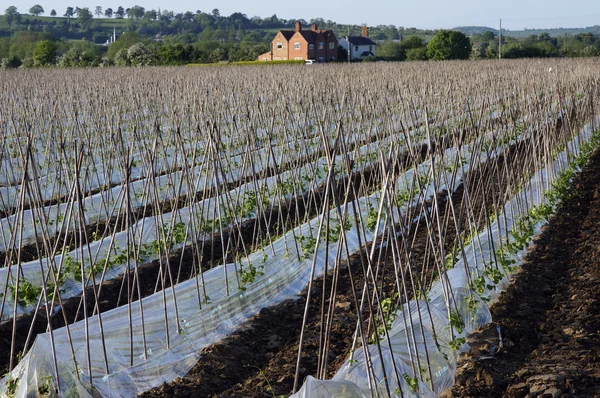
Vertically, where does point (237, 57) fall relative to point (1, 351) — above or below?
above

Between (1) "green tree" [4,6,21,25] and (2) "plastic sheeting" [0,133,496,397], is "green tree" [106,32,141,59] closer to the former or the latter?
(2) "plastic sheeting" [0,133,496,397]

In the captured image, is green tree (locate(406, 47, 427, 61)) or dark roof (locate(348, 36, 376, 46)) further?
dark roof (locate(348, 36, 376, 46))

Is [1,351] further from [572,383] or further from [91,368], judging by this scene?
[572,383]

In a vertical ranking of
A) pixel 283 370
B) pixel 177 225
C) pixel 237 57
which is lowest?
pixel 283 370

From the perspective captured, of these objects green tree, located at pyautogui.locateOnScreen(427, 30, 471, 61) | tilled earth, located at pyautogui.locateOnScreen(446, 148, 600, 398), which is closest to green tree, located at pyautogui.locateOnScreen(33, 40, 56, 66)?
green tree, located at pyautogui.locateOnScreen(427, 30, 471, 61)

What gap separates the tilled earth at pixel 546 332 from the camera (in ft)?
12.3

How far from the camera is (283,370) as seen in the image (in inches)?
164

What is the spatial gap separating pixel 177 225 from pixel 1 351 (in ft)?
7.83

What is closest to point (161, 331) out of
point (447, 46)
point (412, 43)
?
point (447, 46)

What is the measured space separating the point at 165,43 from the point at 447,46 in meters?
30.6

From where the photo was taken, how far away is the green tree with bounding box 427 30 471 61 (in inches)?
1833

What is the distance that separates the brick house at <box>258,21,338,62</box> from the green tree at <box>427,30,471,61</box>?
10559 millimetres

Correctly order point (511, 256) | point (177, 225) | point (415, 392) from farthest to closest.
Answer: point (177, 225), point (511, 256), point (415, 392)

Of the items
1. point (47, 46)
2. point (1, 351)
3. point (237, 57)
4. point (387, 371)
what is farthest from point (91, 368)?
point (237, 57)
